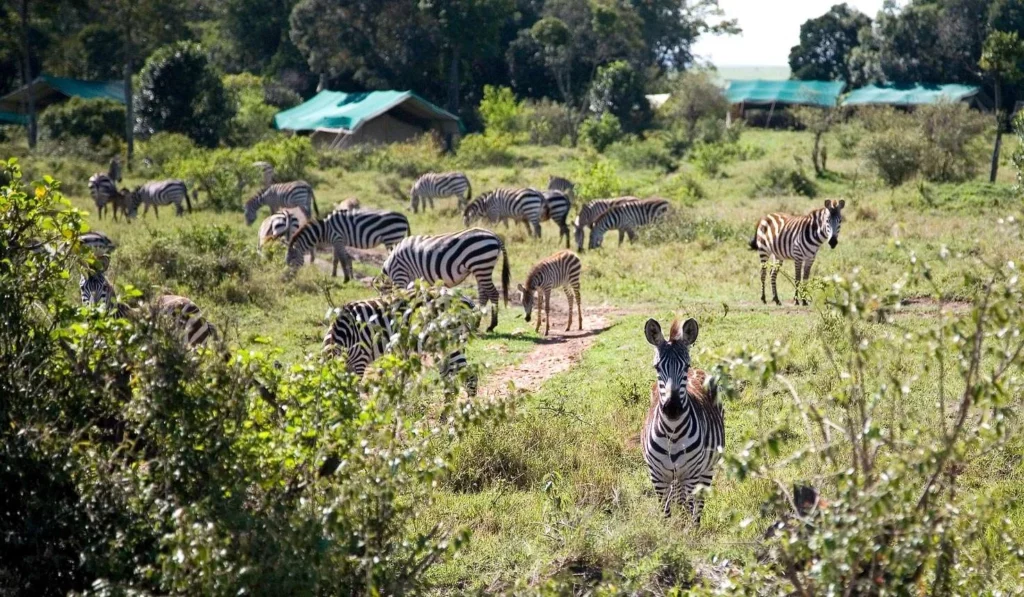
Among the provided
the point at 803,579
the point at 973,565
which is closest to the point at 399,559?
the point at 803,579

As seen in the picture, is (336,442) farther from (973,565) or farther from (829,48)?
(829,48)

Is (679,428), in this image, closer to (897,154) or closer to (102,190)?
(897,154)

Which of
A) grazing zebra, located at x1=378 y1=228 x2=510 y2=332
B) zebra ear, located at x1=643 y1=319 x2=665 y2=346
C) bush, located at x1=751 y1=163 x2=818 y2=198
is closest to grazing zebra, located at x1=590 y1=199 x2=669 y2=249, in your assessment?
bush, located at x1=751 y1=163 x2=818 y2=198

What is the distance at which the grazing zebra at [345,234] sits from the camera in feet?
55.9

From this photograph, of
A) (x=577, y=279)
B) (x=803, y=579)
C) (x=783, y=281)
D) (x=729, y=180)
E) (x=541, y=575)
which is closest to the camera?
(x=803, y=579)

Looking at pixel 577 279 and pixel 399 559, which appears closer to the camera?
pixel 399 559

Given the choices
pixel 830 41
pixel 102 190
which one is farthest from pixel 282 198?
pixel 830 41

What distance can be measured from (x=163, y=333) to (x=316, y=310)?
9.44 meters

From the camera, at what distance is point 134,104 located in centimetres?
3922

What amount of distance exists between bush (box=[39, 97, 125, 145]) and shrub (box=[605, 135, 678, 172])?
17.3 meters

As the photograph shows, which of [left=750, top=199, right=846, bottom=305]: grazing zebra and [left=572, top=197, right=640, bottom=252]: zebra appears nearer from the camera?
[left=750, top=199, right=846, bottom=305]: grazing zebra

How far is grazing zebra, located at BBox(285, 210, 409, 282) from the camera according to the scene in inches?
671

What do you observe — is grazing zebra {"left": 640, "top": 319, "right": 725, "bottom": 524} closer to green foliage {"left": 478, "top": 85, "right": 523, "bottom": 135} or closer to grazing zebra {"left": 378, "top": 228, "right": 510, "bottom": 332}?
grazing zebra {"left": 378, "top": 228, "right": 510, "bottom": 332}

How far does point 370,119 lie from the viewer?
39.6 metres
